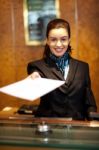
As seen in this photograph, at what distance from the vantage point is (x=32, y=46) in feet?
12.5

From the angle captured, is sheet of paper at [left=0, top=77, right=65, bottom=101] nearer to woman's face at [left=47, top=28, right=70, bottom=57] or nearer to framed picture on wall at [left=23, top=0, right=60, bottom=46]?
woman's face at [left=47, top=28, right=70, bottom=57]

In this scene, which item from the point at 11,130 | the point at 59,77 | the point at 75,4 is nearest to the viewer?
the point at 11,130

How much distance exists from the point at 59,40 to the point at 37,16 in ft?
6.93

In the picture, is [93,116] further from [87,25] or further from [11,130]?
[87,25]

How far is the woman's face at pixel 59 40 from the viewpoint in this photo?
1.70 meters

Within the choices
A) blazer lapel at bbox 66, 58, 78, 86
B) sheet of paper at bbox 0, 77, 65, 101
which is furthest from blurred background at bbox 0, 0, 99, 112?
sheet of paper at bbox 0, 77, 65, 101

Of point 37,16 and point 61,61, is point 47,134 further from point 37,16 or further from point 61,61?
point 37,16

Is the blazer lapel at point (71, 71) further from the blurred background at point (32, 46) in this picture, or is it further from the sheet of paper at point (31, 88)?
the blurred background at point (32, 46)

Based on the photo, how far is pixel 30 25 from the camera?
3.76 m

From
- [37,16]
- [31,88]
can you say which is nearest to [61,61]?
[31,88]

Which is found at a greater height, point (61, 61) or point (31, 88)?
point (61, 61)

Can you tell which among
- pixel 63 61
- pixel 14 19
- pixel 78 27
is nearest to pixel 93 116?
pixel 63 61

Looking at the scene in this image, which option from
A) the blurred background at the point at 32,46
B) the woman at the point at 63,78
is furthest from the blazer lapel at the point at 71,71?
the blurred background at the point at 32,46

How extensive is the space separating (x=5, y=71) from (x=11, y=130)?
8.70ft
